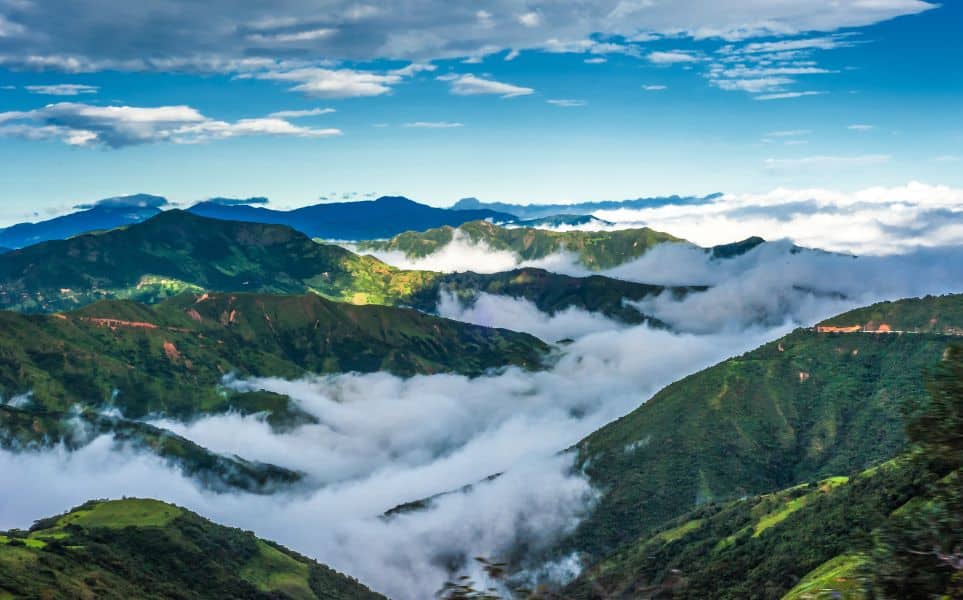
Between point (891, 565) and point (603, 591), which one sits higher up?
point (603, 591)

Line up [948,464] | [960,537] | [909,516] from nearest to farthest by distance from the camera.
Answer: [960,537], [909,516], [948,464]

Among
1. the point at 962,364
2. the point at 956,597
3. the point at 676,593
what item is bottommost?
the point at 956,597

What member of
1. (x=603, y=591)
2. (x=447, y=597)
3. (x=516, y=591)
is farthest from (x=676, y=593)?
(x=447, y=597)

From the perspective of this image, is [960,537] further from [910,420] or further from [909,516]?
[910,420]

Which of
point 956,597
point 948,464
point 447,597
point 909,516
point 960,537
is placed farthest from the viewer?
point 948,464

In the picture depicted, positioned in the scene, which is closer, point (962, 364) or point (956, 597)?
point (956, 597)

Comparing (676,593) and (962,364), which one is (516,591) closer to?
(676,593)

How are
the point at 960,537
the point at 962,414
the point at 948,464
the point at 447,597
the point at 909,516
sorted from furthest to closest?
the point at 948,464
the point at 962,414
the point at 909,516
the point at 960,537
the point at 447,597

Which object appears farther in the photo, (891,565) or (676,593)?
(891,565)

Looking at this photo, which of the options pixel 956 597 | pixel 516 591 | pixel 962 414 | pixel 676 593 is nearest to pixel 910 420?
pixel 962 414
